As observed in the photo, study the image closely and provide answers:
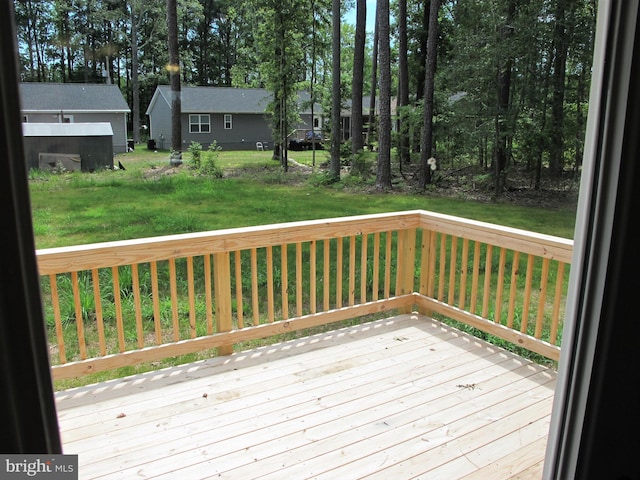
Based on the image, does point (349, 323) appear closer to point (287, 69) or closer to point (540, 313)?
point (540, 313)

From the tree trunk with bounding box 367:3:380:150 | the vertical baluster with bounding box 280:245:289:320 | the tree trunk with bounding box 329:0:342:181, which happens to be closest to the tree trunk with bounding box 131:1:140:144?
the vertical baluster with bounding box 280:245:289:320

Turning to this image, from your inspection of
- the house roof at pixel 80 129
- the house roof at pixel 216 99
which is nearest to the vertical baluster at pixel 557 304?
the house roof at pixel 80 129

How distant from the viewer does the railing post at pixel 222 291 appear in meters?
2.36

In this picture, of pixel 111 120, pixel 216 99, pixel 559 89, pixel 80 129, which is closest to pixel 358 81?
pixel 216 99

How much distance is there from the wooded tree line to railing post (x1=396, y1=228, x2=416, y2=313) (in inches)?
36.5

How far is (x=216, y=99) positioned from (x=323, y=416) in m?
3.19

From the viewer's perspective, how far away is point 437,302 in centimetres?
296

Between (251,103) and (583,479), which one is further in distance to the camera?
(251,103)

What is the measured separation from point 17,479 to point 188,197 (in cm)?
376

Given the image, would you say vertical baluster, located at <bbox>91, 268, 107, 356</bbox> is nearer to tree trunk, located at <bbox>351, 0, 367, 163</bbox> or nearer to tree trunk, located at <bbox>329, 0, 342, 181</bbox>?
tree trunk, located at <bbox>329, 0, 342, 181</bbox>

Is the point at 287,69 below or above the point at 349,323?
above

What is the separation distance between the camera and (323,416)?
1.96 metres

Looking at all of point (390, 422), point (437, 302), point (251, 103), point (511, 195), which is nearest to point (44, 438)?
point (390, 422)

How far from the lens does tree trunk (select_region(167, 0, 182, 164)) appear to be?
282 cm
